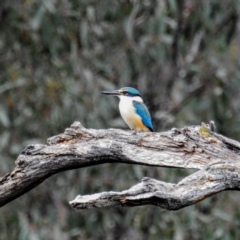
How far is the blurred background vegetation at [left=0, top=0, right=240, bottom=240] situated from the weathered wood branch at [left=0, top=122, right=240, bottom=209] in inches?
133

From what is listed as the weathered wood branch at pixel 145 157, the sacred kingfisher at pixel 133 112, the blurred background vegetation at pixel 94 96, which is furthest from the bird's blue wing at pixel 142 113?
the weathered wood branch at pixel 145 157

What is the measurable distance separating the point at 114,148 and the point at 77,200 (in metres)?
0.49

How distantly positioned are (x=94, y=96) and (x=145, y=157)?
12.5 feet

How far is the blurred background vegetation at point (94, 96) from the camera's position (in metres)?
7.22

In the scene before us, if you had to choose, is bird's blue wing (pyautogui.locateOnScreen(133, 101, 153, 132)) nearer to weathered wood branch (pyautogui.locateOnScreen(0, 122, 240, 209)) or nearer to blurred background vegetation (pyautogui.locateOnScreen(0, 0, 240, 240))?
blurred background vegetation (pyautogui.locateOnScreen(0, 0, 240, 240))

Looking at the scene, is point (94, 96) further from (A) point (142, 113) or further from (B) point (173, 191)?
(B) point (173, 191)

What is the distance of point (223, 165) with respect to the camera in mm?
3398

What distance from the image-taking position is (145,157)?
11.6 ft

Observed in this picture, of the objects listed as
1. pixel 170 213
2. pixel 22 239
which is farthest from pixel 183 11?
pixel 22 239

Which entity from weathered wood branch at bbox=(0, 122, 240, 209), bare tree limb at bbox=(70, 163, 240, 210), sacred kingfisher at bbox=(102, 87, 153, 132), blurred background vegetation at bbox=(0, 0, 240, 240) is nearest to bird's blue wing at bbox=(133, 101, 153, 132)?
sacred kingfisher at bbox=(102, 87, 153, 132)

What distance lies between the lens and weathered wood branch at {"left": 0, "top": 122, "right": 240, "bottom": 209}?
3.30m

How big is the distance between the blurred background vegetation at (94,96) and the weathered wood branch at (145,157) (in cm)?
338

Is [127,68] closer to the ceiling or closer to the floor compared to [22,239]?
closer to the ceiling

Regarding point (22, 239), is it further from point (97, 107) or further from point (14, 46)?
point (14, 46)
